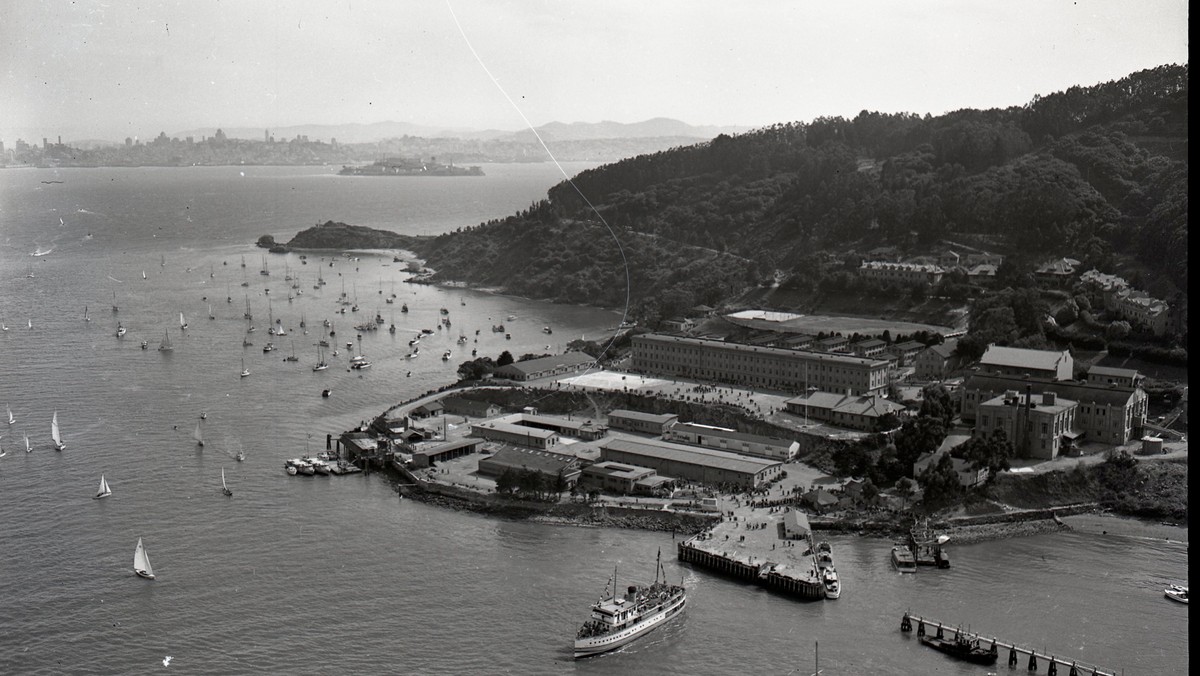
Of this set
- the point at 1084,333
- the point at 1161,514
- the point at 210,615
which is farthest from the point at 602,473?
the point at 1084,333

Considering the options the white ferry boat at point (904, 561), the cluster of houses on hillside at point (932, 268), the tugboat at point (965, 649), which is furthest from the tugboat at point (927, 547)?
the cluster of houses on hillside at point (932, 268)

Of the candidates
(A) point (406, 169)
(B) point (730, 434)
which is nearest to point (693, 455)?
(B) point (730, 434)

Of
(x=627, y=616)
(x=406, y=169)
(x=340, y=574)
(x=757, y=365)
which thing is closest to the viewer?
(x=627, y=616)

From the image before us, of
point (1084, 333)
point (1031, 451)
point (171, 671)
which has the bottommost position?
point (171, 671)

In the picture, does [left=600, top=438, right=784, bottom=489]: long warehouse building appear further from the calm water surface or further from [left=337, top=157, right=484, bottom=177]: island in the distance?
[left=337, top=157, right=484, bottom=177]: island in the distance

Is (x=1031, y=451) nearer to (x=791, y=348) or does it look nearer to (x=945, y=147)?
(x=791, y=348)

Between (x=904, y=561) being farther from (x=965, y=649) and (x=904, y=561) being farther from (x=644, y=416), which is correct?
(x=644, y=416)

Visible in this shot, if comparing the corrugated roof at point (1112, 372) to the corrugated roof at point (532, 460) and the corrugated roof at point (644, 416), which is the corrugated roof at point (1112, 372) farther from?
the corrugated roof at point (532, 460)
